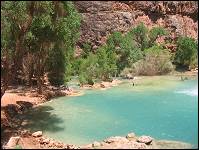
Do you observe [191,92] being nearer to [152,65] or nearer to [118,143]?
[152,65]

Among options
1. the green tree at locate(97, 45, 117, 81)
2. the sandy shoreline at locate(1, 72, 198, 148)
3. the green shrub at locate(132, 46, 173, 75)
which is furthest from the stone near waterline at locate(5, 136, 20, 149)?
the green shrub at locate(132, 46, 173, 75)

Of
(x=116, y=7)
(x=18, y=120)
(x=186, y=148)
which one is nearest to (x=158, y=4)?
(x=116, y=7)

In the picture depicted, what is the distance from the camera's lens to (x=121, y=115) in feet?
83.5

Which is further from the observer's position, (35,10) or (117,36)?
(117,36)

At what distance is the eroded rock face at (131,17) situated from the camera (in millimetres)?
60219

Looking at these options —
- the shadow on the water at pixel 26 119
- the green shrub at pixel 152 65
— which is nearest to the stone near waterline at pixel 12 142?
the shadow on the water at pixel 26 119

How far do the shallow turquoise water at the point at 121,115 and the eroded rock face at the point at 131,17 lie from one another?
86.7 feet

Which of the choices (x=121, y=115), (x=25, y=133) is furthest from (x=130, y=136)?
(x=121, y=115)

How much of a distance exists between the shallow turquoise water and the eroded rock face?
2642 cm

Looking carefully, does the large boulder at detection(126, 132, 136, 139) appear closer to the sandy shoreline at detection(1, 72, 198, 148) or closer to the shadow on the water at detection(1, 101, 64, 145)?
the shadow on the water at detection(1, 101, 64, 145)

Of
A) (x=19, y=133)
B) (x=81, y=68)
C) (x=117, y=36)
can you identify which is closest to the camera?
(x=19, y=133)

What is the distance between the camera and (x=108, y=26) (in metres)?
60.0

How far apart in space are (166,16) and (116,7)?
7882mm

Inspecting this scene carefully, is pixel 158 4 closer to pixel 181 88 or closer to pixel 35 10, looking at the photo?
pixel 181 88
